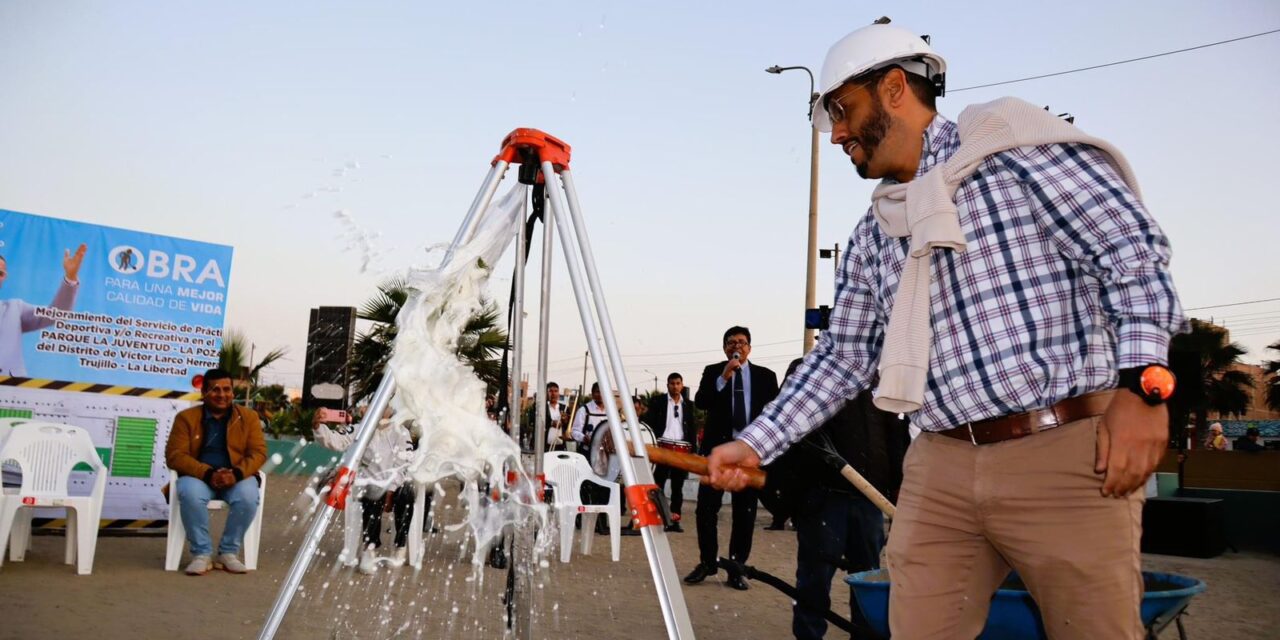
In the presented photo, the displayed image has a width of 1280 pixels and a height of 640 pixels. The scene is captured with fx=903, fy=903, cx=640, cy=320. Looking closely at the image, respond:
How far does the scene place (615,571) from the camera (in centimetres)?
791

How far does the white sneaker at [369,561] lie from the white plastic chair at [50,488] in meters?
2.01

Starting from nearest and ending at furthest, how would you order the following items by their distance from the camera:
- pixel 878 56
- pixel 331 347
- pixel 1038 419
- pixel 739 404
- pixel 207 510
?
pixel 1038 419 < pixel 878 56 < pixel 207 510 < pixel 739 404 < pixel 331 347

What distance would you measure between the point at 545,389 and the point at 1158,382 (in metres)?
2.12

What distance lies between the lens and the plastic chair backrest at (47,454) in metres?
6.72

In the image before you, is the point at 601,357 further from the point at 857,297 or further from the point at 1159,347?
the point at 1159,347

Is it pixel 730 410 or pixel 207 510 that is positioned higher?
pixel 730 410

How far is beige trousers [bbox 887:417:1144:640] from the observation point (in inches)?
74.1

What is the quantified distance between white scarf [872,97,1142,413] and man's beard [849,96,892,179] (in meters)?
0.18

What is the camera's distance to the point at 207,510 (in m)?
7.03

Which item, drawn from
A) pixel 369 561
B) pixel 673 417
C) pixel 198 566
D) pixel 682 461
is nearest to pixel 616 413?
pixel 682 461

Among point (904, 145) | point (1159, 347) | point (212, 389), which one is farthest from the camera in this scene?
point (212, 389)

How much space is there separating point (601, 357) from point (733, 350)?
16.5ft

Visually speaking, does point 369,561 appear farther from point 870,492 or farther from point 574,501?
point 870,492

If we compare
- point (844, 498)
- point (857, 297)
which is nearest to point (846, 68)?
point (857, 297)
